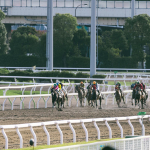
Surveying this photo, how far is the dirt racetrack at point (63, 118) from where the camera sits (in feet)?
31.2

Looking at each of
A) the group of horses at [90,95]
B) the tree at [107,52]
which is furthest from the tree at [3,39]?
the group of horses at [90,95]

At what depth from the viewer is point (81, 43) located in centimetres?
4953

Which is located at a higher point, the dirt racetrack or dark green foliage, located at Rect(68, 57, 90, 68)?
dark green foliage, located at Rect(68, 57, 90, 68)

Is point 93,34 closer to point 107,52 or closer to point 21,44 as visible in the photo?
point 107,52

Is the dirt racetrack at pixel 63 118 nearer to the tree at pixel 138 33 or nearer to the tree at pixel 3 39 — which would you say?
the tree at pixel 138 33

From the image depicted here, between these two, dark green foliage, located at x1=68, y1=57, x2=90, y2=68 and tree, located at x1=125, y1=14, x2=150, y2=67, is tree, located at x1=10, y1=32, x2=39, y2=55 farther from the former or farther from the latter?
tree, located at x1=125, y1=14, x2=150, y2=67

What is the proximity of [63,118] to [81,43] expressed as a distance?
1451 inches

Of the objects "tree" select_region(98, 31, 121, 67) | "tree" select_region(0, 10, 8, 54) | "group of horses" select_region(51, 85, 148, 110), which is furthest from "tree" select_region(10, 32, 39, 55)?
"group of horses" select_region(51, 85, 148, 110)

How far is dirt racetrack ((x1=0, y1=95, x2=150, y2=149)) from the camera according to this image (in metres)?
9.50

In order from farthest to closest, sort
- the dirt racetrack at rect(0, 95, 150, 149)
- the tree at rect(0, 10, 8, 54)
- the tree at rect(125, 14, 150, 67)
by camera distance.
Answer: the tree at rect(0, 10, 8, 54), the tree at rect(125, 14, 150, 67), the dirt racetrack at rect(0, 95, 150, 149)

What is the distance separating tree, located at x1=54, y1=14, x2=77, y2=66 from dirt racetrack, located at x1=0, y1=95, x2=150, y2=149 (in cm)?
2917

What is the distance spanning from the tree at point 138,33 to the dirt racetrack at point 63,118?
2696 cm

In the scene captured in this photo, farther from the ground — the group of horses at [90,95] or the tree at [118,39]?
the tree at [118,39]

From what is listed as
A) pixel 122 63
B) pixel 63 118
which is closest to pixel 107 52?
pixel 122 63
